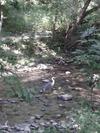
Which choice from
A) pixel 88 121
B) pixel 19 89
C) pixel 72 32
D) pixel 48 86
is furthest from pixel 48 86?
pixel 72 32

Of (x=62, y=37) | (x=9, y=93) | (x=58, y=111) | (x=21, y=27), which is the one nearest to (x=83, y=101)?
(x=58, y=111)

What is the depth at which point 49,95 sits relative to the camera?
30.0 ft

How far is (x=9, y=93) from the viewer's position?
8.82 metres

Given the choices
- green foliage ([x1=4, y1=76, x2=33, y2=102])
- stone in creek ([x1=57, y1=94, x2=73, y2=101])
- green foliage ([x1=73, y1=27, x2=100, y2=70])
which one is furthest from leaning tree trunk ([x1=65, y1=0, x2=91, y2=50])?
green foliage ([x1=4, y1=76, x2=33, y2=102])

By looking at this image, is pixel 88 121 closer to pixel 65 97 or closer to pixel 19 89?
pixel 19 89

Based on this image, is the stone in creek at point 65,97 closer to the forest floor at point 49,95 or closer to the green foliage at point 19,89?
the forest floor at point 49,95

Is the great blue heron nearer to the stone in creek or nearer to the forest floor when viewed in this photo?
the forest floor

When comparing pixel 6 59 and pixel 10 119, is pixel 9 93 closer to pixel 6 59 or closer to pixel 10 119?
pixel 10 119

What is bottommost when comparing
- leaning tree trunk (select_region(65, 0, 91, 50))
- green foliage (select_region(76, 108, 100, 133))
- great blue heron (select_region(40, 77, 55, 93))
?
green foliage (select_region(76, 108, 100, 133))

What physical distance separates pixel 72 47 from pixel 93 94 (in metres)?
3.89

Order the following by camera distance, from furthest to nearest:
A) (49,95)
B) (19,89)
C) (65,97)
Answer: (49,95) → (65,97) → (19,89)

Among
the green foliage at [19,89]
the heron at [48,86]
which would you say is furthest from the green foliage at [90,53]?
the green foliage at [19,89]

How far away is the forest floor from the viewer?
25.8 feet

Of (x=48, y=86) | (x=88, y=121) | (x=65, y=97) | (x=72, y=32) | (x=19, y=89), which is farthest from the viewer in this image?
(x=72, y=32)
